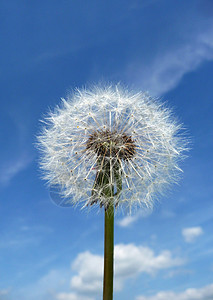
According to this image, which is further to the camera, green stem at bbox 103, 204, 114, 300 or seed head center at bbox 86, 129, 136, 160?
seed head center at bbox 86, 129, 136, 160

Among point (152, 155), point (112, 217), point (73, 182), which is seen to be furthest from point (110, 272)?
point (152, 155)

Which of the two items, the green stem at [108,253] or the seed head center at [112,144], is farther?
the seed head center at [112,144]

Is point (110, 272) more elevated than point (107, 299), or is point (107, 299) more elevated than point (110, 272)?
point (110, 272)

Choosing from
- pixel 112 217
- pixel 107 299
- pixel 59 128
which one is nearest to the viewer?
pixel 107 299

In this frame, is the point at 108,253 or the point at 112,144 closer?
the point at 108,253

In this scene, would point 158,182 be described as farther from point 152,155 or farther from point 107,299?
point 107,299

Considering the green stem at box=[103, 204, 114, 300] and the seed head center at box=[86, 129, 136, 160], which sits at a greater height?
the seed head center at box=[86, 129, 136, 160]

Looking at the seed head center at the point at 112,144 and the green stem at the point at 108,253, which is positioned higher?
the seed head center at the point at 112,144

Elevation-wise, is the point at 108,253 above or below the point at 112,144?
below
